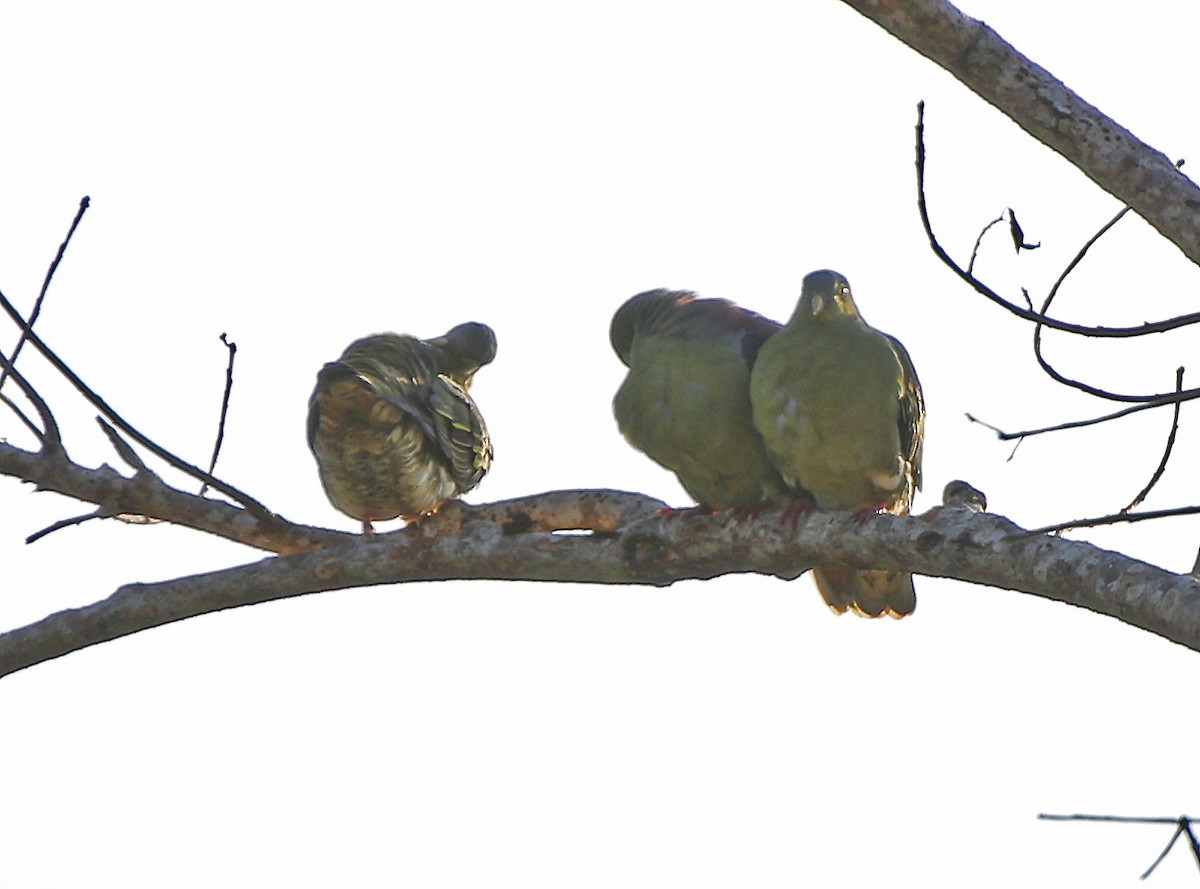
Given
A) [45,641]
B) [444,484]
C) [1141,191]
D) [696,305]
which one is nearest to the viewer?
[1141,191]

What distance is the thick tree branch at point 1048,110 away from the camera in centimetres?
388

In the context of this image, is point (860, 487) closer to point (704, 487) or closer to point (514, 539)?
point (704, 487)

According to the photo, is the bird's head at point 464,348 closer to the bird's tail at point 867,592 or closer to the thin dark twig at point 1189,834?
the bird's tail at point 867,592

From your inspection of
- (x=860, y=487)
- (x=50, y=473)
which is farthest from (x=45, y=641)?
(x=860, y=487)

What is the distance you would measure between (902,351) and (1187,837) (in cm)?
347

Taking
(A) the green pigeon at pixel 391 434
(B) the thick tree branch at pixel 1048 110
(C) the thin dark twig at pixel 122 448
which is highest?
(A) the green pigeon at pixel 391 434

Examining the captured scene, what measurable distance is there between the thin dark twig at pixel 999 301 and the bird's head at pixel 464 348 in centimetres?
423

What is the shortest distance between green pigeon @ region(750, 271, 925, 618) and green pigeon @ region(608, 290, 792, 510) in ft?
0.55

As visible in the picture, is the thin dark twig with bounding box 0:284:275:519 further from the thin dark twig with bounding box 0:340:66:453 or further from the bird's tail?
the bird's tail

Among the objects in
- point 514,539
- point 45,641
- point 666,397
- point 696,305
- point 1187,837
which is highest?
point 696,305

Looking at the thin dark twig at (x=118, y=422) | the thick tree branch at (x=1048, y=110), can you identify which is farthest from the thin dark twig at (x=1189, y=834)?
the thin dark twig at (x=118, y=422)

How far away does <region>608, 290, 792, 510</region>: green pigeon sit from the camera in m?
5.95

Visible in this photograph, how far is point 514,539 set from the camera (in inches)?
191

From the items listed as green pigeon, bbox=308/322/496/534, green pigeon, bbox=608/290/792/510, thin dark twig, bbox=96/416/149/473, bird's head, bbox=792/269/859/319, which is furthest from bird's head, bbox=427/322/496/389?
thin dark twig, bbox=96/416/149/473
